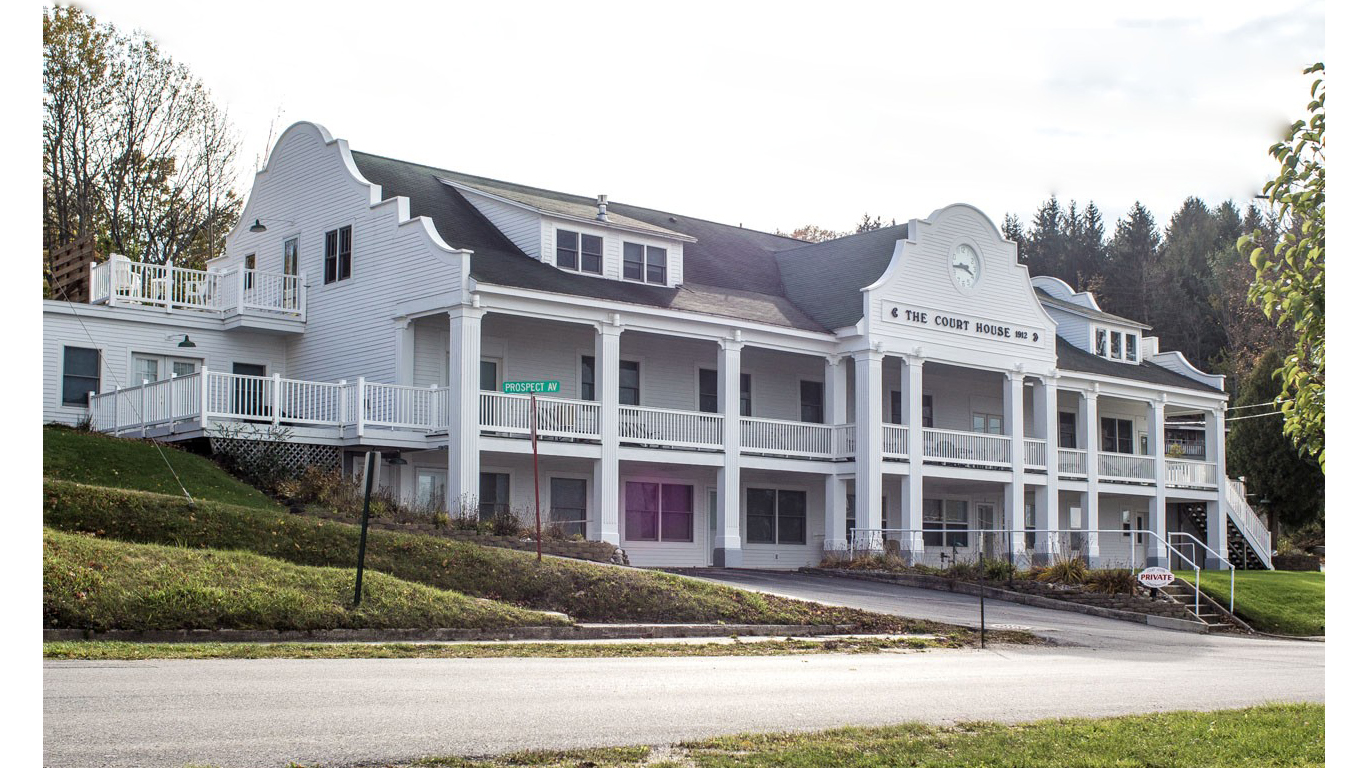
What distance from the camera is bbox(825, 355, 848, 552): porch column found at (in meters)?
34.8

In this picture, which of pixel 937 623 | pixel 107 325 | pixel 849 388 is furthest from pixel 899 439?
pixel 107 325

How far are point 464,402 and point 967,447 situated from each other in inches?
591

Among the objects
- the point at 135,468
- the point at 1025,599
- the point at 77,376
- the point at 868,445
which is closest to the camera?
the point at 135,468

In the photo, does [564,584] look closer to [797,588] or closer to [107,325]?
[797,588]

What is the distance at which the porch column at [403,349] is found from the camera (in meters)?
29.8

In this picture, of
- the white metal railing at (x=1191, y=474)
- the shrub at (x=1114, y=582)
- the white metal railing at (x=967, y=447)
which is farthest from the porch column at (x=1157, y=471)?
the shrub at (x=1114, y=582)

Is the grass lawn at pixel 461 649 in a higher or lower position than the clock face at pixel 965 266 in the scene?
lower

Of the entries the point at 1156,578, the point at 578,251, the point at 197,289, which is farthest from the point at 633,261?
the point at 1156,578

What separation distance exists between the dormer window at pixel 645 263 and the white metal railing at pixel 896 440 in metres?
6.76

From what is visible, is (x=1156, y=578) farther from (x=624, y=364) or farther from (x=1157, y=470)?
(x=1157, y=470)

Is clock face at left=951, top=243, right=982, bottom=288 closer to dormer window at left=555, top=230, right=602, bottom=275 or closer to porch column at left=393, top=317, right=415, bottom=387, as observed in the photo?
dormer window at left=555, top=230, right=602, bottom=275

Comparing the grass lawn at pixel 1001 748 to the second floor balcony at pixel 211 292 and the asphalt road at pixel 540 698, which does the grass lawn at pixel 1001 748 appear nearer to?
the asphalt road at pixel 540 698

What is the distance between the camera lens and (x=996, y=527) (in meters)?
41.2

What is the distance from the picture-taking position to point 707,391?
A: 35312 millimetres
